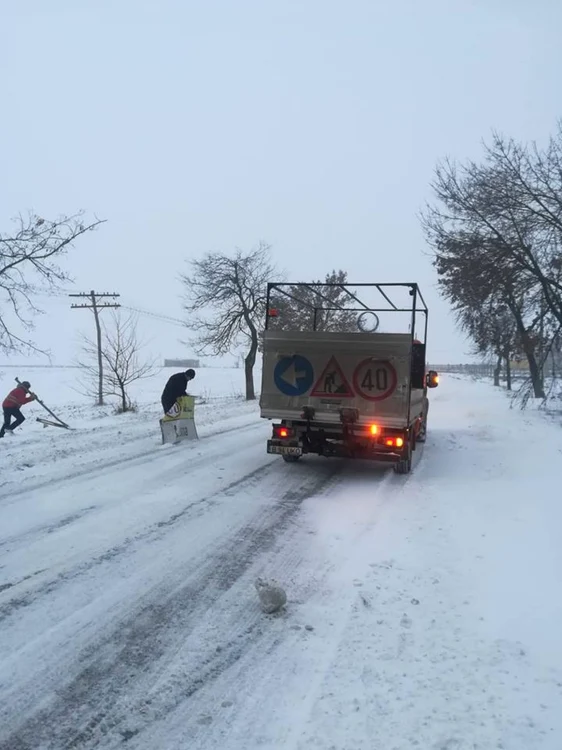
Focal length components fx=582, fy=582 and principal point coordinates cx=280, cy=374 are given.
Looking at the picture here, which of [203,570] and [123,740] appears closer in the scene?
[123,740]

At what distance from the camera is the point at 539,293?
56.3ft

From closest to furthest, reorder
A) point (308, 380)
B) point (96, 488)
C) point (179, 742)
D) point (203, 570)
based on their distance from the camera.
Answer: point (179, 742), point (203, 570), point (96, 488), point (308, 380)

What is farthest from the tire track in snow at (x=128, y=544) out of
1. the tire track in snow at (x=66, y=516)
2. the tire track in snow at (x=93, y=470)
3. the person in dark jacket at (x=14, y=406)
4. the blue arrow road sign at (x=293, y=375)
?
the person in dark jacket at (x=14, y=406)

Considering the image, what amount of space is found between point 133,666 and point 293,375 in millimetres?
6304

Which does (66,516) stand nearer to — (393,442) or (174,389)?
(393,442)

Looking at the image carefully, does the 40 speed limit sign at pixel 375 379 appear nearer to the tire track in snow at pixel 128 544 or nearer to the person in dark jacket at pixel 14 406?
the tire track in snow at pixel 128 544

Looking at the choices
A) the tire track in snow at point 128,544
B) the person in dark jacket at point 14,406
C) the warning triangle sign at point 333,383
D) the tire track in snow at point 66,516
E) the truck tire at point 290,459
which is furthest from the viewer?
the person in dark jacket at point 14,406

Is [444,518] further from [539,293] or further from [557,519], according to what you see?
[539,293]

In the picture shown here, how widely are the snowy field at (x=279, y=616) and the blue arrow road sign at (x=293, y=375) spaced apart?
1525 mm

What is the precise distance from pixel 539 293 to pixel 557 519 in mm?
11984

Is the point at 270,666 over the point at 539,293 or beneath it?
beneath

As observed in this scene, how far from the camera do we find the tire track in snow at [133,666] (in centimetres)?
306

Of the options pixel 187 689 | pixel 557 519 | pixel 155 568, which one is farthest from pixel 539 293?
pixel 187 689

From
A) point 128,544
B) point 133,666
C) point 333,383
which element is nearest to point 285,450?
point 333,383
